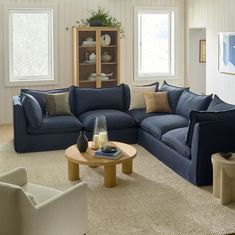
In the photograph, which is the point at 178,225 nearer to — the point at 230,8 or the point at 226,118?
the point at 226,118

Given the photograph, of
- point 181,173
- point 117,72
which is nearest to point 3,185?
point 181,173

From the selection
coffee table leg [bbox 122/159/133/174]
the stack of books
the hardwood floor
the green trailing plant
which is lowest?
coffee table leg [bbox 122/159/133/174]

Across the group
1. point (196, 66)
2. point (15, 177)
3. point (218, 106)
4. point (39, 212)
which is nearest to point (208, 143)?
point (218, 106)

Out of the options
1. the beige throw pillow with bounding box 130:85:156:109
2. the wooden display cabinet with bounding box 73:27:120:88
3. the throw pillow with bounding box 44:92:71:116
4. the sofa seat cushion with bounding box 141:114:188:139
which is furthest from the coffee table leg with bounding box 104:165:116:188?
the wooden display cabinet with bounding box 73:27:120:88

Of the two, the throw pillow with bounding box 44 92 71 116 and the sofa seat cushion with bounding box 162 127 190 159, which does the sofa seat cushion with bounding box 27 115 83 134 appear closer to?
the throw pillow with bounding box 44 92 71 116

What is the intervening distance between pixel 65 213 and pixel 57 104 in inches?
139

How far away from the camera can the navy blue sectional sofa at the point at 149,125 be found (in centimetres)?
454

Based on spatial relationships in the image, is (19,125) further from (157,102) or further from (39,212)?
(39,212)

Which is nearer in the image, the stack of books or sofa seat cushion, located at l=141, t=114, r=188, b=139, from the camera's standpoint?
the stack of books

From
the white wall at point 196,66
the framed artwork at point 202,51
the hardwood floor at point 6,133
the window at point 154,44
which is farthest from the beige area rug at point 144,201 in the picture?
the framed artwork at point 202,51

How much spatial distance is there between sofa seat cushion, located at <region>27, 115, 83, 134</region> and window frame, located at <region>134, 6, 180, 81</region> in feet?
10.2

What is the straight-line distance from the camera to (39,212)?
2729 millimetres

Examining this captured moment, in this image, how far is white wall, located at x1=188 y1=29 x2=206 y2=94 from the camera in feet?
29.6

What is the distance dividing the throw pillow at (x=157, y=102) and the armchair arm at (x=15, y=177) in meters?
3.39
